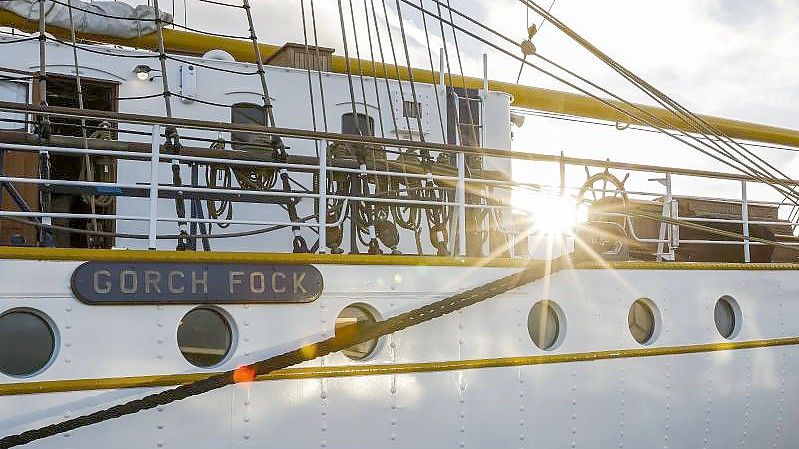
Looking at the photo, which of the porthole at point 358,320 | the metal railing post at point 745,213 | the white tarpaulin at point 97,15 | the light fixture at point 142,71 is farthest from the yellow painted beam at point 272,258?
the white tarpaulin at point 97,15

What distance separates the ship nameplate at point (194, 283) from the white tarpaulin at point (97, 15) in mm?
5262

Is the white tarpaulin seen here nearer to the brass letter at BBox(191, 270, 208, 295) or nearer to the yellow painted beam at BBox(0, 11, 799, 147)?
the yellow painted beam at BBox(0, 11, 799, 147)

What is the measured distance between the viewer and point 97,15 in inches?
360

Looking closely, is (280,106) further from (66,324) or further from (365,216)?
(66,324)

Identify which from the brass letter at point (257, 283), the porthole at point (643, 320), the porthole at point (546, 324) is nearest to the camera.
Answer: the brass letter at point (257, 283)

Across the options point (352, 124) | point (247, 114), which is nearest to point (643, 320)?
point (352, 124)

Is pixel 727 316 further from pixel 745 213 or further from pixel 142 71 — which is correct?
pixel 142 71

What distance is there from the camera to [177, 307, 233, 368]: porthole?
4734 mm

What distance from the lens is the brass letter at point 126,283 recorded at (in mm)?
4492

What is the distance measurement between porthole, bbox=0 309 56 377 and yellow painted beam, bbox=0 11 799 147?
14.3ft

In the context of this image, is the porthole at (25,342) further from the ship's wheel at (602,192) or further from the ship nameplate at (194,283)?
the ship's wheel at (602,192)

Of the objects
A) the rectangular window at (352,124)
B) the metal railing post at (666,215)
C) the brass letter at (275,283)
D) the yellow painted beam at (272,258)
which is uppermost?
the rectangular window at (352,124)

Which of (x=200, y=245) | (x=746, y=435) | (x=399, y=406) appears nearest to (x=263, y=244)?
(x=200, y=245)

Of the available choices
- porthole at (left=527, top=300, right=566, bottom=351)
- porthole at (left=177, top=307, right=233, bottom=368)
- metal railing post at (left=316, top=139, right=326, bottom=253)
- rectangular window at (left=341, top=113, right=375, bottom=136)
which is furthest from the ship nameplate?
rectangular window at (left=341, top=113, right=375, bottom=136)
